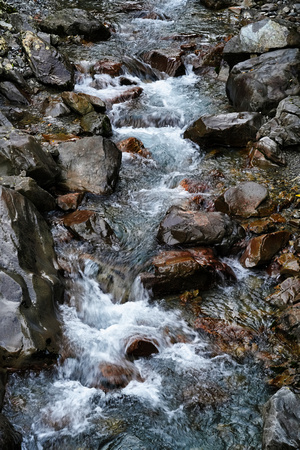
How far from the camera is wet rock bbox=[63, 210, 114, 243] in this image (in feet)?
22.3

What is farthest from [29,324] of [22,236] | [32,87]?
[32,87]

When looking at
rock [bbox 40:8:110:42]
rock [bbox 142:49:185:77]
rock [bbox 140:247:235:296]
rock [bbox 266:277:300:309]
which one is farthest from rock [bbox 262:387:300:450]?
rock [bbox 40:8:110:42]

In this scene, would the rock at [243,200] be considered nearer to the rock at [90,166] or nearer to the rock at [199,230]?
the rock at [199,230]

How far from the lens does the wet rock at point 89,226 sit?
679 cm

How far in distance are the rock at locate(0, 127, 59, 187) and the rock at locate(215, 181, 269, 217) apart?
299 cm

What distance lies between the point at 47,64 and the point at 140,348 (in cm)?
833

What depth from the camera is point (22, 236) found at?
5816mm

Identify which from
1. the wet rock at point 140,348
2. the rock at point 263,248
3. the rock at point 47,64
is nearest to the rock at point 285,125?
the rock at point 263,248

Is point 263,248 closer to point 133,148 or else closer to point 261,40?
point 133,148

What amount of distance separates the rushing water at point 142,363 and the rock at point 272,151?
1.81 feet

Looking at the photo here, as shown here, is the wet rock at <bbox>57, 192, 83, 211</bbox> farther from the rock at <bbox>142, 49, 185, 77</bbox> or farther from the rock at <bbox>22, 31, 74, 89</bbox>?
the rock at <bbox>142, 49, 185, 77</bbox>

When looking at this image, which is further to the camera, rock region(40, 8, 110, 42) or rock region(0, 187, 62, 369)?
rock region(40, 8, 110, 42)

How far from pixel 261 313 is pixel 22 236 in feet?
11.0

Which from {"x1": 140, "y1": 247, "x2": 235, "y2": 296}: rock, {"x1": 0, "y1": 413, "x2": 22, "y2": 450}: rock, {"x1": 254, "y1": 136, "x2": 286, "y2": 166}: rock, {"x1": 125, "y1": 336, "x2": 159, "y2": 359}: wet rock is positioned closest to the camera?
{"x1": 0, "y1": 413, "x2": 22, "y2": 450}: rock
